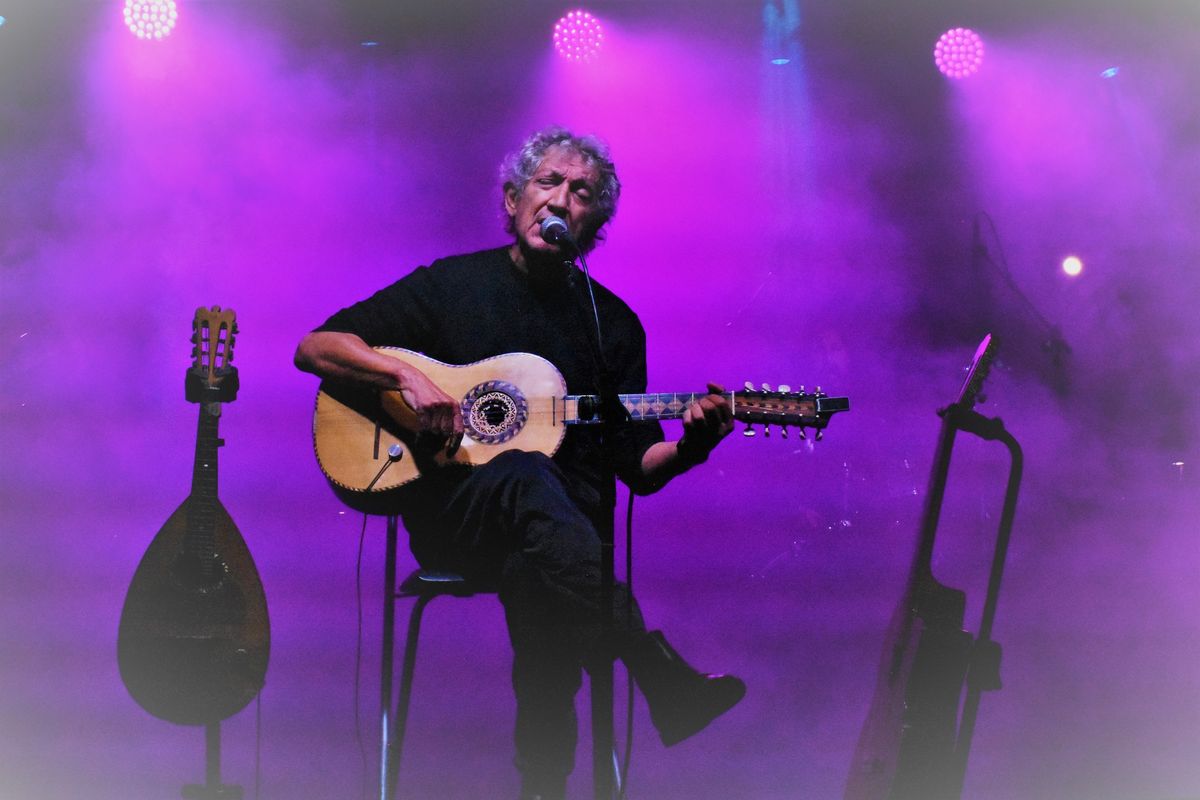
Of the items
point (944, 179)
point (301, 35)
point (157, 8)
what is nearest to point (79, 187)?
point (157, 8)

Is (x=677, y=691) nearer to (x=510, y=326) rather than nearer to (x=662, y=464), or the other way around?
(x=662, y=464)

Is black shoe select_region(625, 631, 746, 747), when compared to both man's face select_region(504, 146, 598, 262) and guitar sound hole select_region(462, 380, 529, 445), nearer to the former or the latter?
guitar sound hole select_region(462, 380, 529, 445)

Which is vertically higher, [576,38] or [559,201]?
[576,38]

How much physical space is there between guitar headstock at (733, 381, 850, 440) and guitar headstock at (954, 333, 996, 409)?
0.83 metres

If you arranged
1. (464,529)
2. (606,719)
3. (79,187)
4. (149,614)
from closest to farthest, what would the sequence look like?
(606,719) → (464,529) → (149,614) → (79,187)

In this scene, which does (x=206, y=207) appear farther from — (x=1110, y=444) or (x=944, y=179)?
(x=1110, y=444)

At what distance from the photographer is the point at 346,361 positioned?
298 centimetres

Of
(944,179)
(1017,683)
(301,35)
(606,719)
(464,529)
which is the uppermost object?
(301,35)

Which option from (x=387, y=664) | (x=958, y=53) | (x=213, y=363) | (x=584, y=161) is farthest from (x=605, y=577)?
(x=958, y=53)

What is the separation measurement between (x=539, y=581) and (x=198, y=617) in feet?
3.68

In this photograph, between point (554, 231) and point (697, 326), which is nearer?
point (554, 231)

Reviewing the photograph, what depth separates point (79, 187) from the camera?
350 cm

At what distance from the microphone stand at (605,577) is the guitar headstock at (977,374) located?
1.49 meters

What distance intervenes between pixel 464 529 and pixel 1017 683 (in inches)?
83.6
